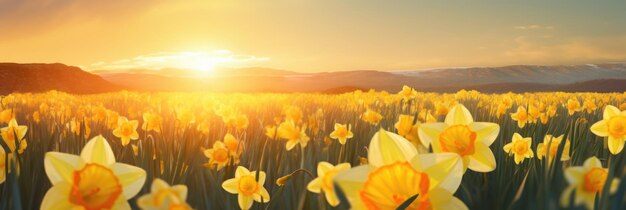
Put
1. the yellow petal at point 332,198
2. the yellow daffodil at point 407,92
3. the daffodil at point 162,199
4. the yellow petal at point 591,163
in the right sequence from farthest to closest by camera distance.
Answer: the yellow daffodil at point 407,92, the yellow petal at point 591,163, the yellow petal at point 332,198, the daffodil at point 162,199

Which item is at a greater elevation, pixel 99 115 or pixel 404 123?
pixel 404 123

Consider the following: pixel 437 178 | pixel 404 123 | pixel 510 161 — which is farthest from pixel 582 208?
pixel 510 161

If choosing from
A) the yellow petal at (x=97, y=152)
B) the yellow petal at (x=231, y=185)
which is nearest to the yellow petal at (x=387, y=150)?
the yellow petal at (x=97, y=152)

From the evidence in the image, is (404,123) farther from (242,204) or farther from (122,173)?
(122,173)

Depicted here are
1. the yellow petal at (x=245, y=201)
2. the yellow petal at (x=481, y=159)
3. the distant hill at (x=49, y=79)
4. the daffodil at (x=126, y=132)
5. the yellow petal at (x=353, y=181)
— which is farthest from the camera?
the distant hill at (x=49, y=79)

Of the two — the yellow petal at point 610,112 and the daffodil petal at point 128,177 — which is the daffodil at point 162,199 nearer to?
the daffodil petal at point 128,177

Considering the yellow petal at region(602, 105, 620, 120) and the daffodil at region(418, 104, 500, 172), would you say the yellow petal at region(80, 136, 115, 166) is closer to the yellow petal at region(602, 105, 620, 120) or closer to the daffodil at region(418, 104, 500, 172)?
the daffodil at region(418, 104, 500, 172)
